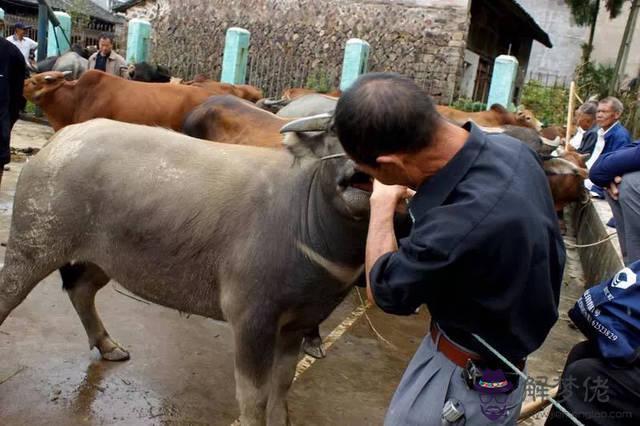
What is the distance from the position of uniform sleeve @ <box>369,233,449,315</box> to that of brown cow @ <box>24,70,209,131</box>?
6.45 metres

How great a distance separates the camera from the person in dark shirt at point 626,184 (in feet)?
12.1

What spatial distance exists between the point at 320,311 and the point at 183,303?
0.70m

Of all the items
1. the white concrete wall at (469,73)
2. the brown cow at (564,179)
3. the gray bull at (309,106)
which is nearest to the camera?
the brown cow at (564,179)

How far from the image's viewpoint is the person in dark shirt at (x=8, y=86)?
226 inches

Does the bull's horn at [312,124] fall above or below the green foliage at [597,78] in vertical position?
below

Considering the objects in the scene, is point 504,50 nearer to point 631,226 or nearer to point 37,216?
point 631,226

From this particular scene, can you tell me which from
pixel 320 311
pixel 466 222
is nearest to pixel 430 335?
pixel 466 222

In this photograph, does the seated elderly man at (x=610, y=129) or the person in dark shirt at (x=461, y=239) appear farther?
the seated elderly man at (x=610, y=129)

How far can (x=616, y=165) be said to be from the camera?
12.4ft

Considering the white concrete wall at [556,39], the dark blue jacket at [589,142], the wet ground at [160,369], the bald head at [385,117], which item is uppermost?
the white concrete wall at [556,39]

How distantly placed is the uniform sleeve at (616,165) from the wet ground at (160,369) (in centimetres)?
156

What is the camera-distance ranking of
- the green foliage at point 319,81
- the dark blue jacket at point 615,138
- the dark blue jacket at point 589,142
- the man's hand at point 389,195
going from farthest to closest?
the green foliage at point 319,81 < the dark blue jacket at point 589,142 < the dark blue jacket at point 615,138 < the man's hand at point 389,195

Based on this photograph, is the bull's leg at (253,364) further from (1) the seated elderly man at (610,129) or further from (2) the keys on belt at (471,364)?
(1) the seated elderly man at (610,129)

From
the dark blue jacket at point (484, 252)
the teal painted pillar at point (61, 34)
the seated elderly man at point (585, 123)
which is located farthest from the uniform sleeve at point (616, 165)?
the teal painted pillar at point (61, 34)
